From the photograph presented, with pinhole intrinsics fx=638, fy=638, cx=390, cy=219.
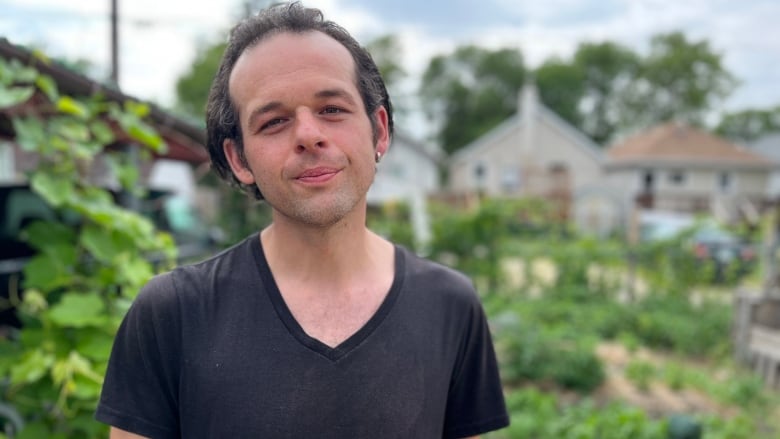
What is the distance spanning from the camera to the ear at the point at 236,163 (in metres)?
1.40

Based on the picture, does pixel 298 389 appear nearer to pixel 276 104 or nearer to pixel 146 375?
pixel 146 375

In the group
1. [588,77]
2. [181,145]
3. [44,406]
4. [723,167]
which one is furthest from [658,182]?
[44,406]

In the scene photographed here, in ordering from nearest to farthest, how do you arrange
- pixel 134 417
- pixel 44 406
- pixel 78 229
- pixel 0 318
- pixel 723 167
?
pixel 134 417 → pixel 44 406 → pixel 78 229 → pixel 0 318 → pixel 723 167

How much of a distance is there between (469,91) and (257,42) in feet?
166

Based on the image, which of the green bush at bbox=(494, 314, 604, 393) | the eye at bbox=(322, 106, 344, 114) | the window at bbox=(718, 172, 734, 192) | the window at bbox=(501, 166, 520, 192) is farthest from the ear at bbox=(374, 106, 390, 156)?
the window at bbox=(718, 172, 734, 192)

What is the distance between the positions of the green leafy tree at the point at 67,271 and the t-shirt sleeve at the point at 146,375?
2.90 feet

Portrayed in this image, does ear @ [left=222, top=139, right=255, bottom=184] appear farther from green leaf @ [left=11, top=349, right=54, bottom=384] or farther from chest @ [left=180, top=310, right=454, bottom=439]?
green leaf @ [left=11, top=349, right=54, bottom=384]

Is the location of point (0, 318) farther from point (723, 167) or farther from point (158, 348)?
point (723, 167)

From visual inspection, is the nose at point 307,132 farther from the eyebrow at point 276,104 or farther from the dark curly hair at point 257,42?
the dark curly hair at point 257,42

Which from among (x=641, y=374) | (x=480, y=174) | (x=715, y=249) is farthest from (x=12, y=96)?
(x=480, y=174)

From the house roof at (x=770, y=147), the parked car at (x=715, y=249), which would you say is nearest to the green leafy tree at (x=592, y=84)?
the house roof at (x=770, y=147)

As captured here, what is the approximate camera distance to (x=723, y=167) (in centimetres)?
3184

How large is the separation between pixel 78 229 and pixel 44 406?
713mm

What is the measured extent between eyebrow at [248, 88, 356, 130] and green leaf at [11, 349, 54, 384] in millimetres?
1332
